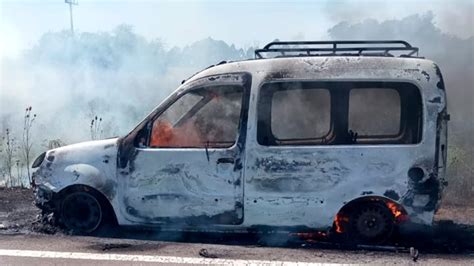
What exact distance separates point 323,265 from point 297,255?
1.17ft

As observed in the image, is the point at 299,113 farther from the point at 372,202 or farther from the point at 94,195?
the point at 94,195

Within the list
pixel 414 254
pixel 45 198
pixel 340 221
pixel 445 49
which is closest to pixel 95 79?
pixel 445 49

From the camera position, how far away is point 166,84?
→ 15859 millimetres

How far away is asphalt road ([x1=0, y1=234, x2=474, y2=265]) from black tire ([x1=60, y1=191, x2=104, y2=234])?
22 centimetres

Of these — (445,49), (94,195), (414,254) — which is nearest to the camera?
(414,254)

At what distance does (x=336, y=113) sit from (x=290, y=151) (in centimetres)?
61

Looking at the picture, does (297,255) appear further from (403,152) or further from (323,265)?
(403,152)

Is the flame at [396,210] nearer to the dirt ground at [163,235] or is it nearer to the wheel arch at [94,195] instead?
the dirt ground at [163,235]

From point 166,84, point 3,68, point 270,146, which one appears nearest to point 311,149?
point 270,146

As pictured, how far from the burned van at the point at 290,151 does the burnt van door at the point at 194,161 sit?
0.04 feet

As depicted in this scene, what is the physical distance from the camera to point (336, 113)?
5.22m

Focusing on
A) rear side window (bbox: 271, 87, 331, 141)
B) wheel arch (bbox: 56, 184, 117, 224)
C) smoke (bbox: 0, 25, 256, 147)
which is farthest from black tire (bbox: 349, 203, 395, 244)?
smoke (bbox: 0, 25, 256, 147)

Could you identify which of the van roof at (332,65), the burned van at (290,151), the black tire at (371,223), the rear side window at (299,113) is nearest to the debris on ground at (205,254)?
the burned van at (290,151)

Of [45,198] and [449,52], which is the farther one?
[449,52]
